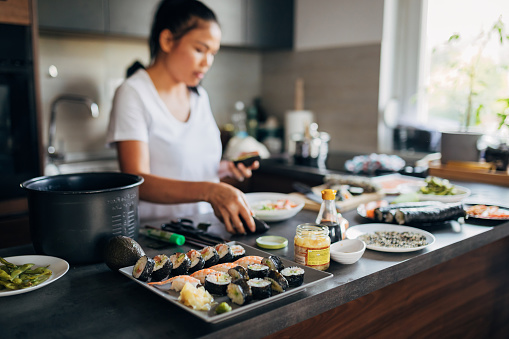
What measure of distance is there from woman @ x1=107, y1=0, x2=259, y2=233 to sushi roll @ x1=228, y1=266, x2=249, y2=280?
1.69ft

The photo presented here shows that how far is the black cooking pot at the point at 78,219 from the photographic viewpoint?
1032mm

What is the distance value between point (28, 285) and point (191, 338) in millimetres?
400

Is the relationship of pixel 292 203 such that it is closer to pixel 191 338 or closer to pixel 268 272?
pixel 268 272

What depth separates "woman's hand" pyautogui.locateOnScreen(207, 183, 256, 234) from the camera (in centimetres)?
129

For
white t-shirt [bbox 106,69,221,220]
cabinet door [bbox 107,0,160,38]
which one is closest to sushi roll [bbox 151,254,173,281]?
white t-shirt [bbox 106,69,221,220]

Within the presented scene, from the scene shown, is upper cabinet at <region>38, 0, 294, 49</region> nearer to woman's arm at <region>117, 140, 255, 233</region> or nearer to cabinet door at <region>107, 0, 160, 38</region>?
cabinet door at <region>107, 0, 160, 38</region>

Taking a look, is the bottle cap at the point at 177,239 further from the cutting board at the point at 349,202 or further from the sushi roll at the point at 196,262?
the cutting board at the point at 349,202

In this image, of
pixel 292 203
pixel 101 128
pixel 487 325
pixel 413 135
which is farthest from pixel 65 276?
pixel 413 135

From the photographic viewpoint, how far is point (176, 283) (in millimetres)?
905

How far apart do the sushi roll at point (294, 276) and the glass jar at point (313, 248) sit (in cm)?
9

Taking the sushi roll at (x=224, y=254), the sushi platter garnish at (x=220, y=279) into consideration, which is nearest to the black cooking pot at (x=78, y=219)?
the sushi platter garnish at (x=220, y=279)

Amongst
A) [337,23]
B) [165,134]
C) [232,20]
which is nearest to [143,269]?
[165,134]

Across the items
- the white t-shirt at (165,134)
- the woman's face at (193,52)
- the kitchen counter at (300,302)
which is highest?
the woman's face at (193,52)

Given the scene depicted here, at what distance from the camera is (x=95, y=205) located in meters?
1.05
